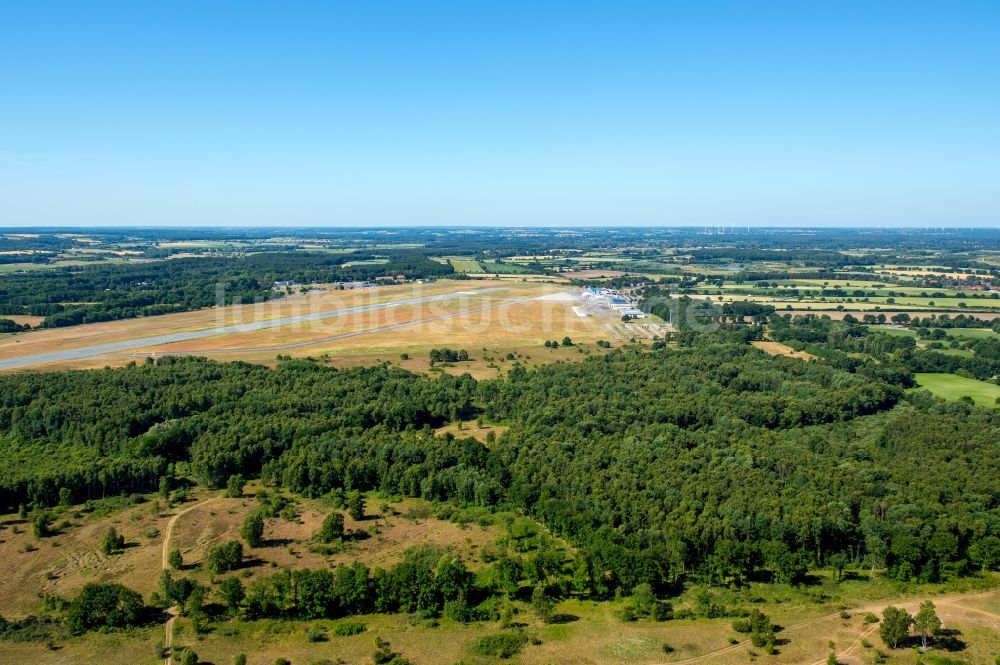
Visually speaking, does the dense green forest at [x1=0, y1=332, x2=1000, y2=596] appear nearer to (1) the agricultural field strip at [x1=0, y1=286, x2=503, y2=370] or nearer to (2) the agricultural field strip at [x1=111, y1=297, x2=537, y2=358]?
(2) the agricultural field strip at [x1=111, y1=297, x2=537, y2=358]

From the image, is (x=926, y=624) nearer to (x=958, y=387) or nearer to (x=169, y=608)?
(x=169, y=608)

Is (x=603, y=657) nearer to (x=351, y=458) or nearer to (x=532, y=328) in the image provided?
(x=351, y=458)

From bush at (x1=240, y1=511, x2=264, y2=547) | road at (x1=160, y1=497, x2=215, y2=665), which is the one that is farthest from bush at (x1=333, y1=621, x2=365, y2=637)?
bush at (x1=240, y1=511, x2=264, y2=547)

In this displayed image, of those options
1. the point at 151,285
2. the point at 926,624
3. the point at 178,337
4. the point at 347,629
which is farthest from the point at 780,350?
the point at 151,285

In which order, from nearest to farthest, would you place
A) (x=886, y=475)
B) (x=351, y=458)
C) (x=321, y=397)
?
(x=886, y=475) < (x=351, y=458) < (x=321, y=397)

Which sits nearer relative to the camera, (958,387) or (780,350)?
(958,387)

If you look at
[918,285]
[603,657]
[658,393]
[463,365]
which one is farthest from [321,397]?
[918,285]
